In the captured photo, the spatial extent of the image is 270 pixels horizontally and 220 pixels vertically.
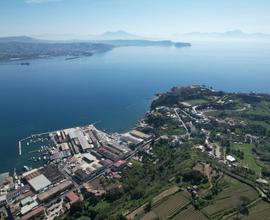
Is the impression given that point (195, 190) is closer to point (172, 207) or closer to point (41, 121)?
point (172, 207)

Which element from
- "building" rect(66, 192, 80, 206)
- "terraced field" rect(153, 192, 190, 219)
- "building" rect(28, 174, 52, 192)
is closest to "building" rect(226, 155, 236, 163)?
"terraced field" rect(153, 192, 190, 219)

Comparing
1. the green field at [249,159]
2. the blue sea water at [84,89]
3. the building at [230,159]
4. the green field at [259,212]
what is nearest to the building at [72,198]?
the blue sea water at [84,89]

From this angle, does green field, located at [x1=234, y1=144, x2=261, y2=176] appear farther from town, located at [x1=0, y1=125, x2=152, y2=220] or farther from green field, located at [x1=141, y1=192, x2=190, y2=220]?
town, located at [x1=0, y1=125, x2=152, y2=220]

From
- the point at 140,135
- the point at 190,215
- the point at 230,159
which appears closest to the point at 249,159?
the point at 230,159

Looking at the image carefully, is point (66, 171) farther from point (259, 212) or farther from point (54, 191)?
point (259, 212)

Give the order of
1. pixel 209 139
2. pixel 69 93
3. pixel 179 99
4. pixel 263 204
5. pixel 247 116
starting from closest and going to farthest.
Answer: pixel 263 204 → pixel 209 139 → pixel 247 116 → pixel 179 99 → pixel 69 93

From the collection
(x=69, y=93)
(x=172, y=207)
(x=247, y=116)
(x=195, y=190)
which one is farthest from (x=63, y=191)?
(x=69, y=93)

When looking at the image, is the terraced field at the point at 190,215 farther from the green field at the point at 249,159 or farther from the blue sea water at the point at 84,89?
the blue sea water at the point at 84,89
